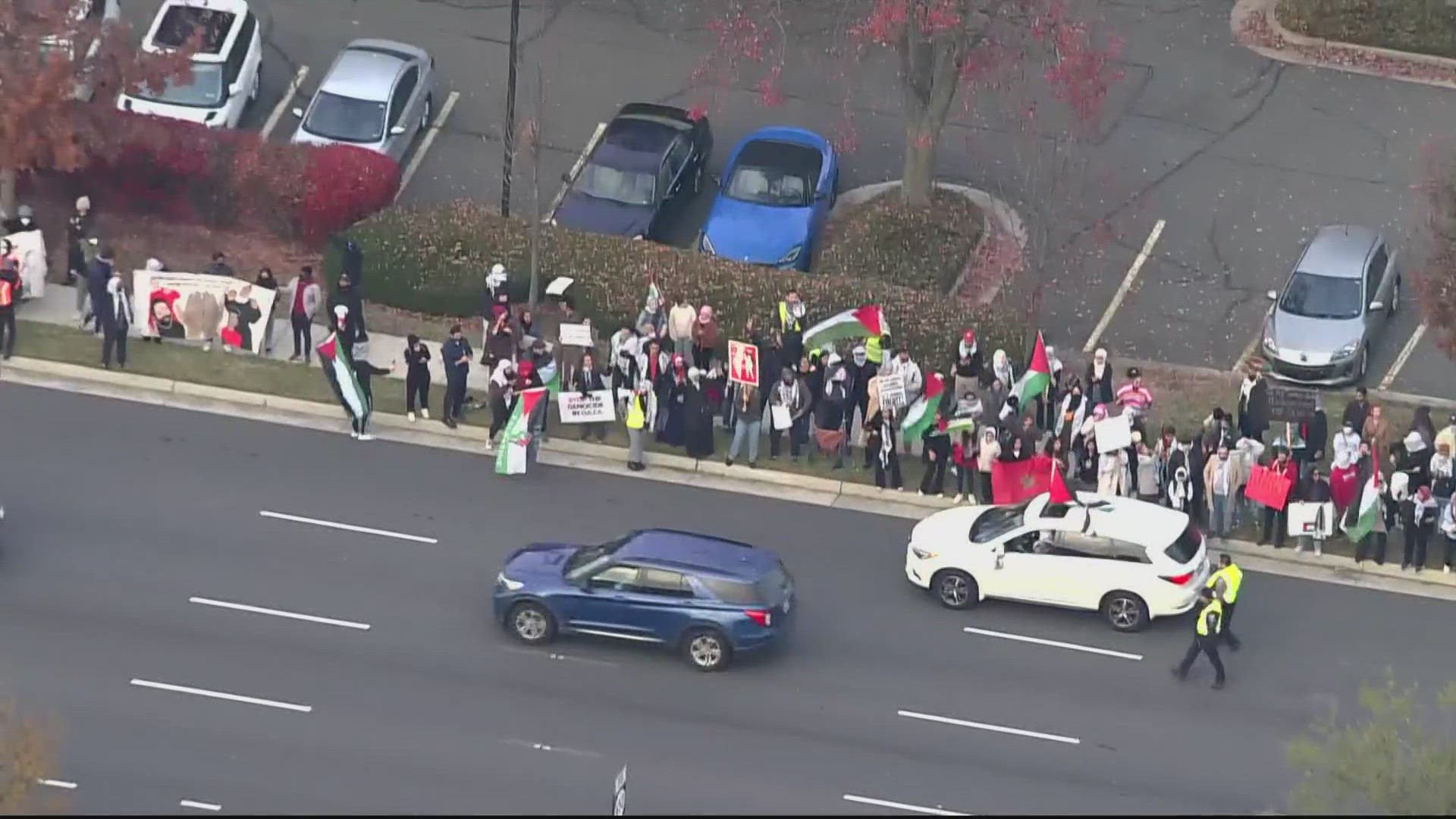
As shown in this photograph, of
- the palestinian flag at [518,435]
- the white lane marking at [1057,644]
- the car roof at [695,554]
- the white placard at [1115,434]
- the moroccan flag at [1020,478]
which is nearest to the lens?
the car roof at [695,554]

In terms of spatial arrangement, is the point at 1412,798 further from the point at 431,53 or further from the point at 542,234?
the point at 431,53

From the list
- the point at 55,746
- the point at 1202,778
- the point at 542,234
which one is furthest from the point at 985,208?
the point at 55,746

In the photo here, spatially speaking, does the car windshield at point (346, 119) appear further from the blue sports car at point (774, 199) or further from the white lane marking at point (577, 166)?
the blue sports car at point (774, 199)

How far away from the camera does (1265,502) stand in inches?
1140

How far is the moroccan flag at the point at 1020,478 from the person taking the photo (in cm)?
2945

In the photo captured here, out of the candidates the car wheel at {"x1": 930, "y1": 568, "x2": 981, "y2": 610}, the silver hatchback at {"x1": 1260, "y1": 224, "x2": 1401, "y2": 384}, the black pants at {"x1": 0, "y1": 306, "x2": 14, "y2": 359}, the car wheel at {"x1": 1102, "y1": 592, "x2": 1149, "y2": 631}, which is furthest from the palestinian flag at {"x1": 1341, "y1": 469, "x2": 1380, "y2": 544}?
the black pants at {"x1": 0, "y1": 306, "x2": 14, "y2": 359}

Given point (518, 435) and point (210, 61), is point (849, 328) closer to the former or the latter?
point (518, 435)

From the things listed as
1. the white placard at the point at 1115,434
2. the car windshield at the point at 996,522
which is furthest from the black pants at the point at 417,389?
the white placard at the point at 1115,434

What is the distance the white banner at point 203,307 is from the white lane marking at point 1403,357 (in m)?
14.9

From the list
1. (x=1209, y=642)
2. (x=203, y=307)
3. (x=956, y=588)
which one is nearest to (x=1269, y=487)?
(x=1209, y=642)

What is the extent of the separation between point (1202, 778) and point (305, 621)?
31.1 ft

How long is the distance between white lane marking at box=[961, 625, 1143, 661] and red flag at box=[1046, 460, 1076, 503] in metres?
1.65

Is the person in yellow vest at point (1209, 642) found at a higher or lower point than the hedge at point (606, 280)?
lower

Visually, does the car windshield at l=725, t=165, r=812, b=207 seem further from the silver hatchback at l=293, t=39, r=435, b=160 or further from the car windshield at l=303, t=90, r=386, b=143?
the car windshield at l=303, t=90, r=386, b=143
